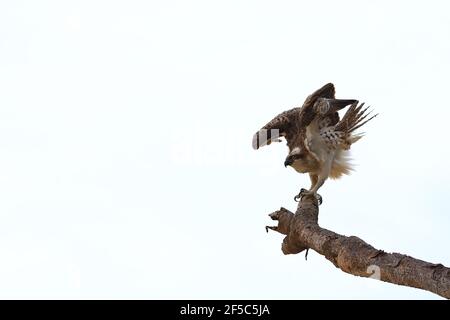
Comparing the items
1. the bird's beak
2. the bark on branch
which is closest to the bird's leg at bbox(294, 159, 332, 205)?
the bird's beak

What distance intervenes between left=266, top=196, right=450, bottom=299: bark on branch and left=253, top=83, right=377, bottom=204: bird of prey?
128 centimetres

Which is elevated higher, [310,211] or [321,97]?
[321,97]

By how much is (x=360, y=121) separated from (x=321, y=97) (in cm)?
63

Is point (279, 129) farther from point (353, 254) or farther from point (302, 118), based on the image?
point (353, 254)

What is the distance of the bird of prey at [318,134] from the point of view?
8469 millimetres

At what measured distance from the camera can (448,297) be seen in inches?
171

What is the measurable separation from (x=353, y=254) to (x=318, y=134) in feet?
11.8

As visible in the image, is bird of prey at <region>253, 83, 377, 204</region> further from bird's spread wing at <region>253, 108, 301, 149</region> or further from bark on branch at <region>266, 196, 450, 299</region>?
bark on branch at <region>266, 196, 450, 299</region>

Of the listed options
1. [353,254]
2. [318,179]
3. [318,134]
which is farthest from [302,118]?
[353,254]

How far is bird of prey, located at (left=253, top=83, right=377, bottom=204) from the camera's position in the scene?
27.8ft

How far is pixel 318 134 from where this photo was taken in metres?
8.90

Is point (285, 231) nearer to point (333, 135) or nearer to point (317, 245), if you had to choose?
point (317, 245)

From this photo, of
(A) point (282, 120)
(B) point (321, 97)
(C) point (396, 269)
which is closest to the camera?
(C) point (396, 269)

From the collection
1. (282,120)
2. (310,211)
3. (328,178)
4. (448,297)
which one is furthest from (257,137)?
(448,297)
